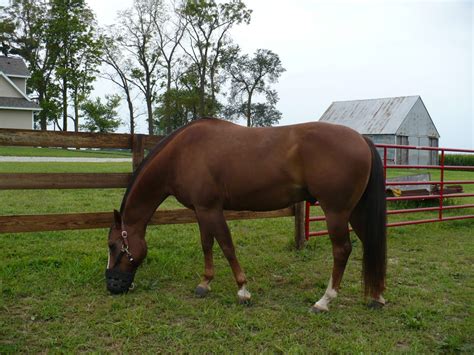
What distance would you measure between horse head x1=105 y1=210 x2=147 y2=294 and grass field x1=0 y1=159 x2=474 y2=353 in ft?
0.47

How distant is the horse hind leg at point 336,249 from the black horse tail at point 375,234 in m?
0.21

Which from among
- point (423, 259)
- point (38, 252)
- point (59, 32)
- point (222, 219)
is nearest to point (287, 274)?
point (222, 219)

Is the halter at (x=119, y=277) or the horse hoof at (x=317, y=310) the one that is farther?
the halter at (x=119, y=277)

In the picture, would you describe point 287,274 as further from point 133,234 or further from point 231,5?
point 231,5

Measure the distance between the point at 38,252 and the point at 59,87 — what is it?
103 ft

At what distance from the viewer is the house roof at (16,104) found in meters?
26.4

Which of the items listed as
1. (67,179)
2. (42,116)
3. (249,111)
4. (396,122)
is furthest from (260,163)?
(249,111)

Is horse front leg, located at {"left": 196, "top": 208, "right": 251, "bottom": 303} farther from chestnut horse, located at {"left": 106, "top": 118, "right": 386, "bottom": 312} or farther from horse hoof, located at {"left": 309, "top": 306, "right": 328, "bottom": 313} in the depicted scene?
horse hoof, located at {"left": 309, "top": 306, "right": 328, "bottom": 313}

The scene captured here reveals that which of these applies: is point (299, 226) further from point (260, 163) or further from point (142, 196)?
point (142, 196)

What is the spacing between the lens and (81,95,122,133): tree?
1604 inches

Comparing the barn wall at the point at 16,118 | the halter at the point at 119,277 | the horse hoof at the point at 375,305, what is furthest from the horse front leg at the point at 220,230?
the barn wall at the point at 16,118

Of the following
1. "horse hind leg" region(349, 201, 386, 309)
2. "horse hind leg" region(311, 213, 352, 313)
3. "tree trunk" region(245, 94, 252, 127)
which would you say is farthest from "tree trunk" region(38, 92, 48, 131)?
"horse hind leg" region(311, 213, 352, 313)

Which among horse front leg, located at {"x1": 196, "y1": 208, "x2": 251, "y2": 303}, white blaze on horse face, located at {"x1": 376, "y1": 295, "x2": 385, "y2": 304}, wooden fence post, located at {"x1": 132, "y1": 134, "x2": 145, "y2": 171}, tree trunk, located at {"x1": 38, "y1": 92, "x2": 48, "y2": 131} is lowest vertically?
white blaze on horse face, located at {"x1": 376, "y1": 295, "x2": 385, "y2": 304}

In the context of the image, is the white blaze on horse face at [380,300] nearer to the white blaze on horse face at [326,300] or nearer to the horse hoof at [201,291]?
the white blaze on horse face at [326,300]
